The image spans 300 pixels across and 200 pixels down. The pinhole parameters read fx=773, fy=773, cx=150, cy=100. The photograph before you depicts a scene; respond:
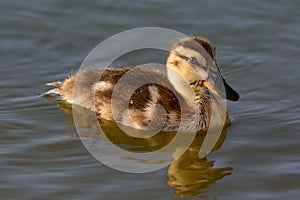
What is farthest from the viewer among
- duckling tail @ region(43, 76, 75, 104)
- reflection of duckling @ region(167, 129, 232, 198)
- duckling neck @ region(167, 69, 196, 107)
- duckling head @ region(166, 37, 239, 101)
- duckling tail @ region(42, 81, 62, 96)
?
duckling tail @ region(42, 81, 62, 96)

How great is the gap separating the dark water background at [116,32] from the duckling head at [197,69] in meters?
0.39

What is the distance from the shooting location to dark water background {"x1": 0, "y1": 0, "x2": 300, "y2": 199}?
5645mm

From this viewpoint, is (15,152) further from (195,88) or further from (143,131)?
(195,88)

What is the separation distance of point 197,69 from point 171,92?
31 cm

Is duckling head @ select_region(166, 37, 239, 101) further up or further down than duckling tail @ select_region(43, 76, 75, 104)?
→ further up

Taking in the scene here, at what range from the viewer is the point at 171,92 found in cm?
663

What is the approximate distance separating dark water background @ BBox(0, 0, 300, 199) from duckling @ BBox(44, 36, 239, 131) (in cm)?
33

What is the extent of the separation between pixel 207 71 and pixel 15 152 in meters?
1.73

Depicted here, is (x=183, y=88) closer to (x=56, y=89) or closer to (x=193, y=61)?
(x=193, y=61)

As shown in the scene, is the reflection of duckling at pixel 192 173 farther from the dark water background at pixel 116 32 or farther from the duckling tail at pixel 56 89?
the duckling tail at pixel 56 89

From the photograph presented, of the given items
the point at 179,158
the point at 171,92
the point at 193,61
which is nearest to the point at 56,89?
the point at 171,92

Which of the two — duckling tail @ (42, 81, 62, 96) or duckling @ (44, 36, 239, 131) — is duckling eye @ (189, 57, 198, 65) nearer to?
duckling @ (44, 36, 239, 131)

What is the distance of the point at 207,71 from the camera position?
6.51 meters

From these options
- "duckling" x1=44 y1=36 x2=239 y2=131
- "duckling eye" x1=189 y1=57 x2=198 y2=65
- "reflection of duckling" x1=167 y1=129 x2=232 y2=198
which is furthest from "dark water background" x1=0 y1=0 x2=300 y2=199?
"duckling eye" x1=189 y1=57 x2=198 y2=65
